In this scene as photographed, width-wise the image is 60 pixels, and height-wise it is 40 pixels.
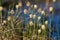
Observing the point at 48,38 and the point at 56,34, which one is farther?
the point at 56,34

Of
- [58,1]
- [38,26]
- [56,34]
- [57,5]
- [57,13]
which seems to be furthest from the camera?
[58,1]

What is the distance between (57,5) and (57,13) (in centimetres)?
57

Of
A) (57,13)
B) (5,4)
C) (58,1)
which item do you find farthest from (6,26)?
(58,1)

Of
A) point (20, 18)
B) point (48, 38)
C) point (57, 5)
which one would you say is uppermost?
point (57, 5)

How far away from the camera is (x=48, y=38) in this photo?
3.14m

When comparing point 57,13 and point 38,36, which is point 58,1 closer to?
point 57,13

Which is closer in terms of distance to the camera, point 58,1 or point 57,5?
point 57,5

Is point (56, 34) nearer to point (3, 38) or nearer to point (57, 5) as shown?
point (3, 38)

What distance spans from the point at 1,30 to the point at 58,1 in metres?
3.84

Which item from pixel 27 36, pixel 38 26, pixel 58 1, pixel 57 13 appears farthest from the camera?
pixel 58 1

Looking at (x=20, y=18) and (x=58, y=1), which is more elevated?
(x=58, y=1)

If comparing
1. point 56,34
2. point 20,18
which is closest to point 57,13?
point 56,34

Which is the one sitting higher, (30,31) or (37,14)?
(37,14)

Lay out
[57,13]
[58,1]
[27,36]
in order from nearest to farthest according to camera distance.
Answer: [27,36], [57,13], [58,1]
